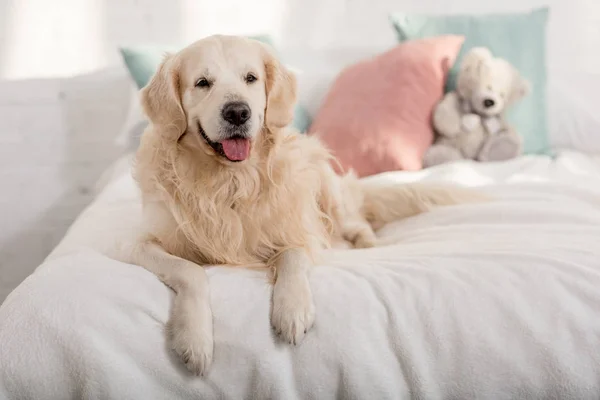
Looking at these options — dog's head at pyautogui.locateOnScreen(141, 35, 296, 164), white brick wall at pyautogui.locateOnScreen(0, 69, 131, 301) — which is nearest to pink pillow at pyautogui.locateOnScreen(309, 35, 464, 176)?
dog's head at pyautogui.locateOnScreen(141, 35, 296, 164)

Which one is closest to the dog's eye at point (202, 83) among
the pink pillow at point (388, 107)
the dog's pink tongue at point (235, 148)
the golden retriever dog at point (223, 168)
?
the golden retriever dog at point (223, 168)

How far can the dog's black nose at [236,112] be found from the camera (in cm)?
112

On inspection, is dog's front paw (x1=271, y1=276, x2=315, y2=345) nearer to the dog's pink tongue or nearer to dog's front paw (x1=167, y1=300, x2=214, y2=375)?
dog's front paw (x1=167, y1=300, x2=214, y2=375)

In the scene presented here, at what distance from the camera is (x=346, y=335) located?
Answer: 94cm

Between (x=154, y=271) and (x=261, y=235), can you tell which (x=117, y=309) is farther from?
(x=261, y=235)

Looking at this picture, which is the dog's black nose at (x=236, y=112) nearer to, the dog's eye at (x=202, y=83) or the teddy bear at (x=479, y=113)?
the dog's eye at (x=202, y=83)

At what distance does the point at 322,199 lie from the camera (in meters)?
1.52

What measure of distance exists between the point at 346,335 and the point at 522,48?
5.88 ft

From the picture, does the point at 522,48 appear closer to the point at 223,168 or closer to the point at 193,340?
the point at 223,168

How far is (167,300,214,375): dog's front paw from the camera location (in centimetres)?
90

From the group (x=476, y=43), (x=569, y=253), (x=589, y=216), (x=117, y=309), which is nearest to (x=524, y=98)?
(x=476, y=43)

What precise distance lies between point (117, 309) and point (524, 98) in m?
1.85

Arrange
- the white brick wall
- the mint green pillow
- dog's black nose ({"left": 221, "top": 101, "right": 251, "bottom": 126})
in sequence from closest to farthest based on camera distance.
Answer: dog's black nose ({"left": 221, "top": 101, "right": 251, "bottom": 126}) → the mint green pillow → the white brick wall

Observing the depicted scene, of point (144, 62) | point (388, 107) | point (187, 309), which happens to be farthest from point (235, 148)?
point (144, 62)
